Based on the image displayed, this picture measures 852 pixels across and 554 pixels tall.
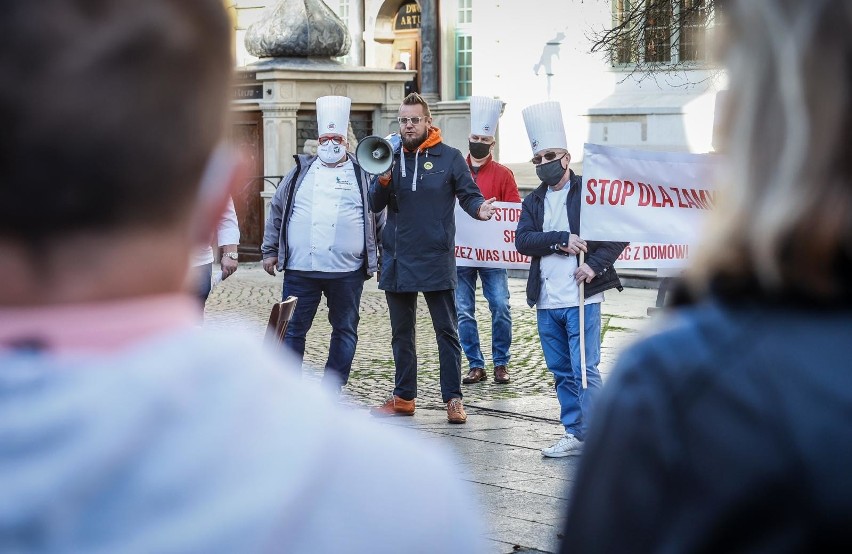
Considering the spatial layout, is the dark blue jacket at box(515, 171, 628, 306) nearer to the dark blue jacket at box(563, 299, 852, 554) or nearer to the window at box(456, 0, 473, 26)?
the dark blue jacket at box(563, 299, 852, 554)

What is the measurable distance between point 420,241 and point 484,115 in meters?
2.04

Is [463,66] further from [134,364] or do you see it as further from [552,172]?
[134,364]

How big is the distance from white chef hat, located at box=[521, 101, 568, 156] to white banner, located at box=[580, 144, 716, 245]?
221 millimetres

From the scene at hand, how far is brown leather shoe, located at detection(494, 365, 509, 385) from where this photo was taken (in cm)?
1057

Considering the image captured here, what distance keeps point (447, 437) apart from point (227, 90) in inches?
280

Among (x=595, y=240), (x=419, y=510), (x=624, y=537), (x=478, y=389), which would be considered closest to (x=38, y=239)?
(x=419, y=510)

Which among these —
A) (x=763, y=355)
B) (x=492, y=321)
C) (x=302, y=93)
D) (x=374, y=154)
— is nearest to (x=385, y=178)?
(x=374, y=154)

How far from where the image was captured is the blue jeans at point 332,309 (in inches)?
360

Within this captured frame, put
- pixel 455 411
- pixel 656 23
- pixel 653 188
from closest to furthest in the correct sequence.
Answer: pixel 653 188, pixel 455 411, pixel 656 23

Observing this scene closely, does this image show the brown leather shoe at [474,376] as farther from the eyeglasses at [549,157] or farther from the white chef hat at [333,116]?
the eyeglasses at [549,157]

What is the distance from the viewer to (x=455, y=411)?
888cm

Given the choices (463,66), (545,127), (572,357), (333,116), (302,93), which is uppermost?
(463,66)

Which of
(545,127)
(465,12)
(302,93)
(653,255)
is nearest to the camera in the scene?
(545,127)

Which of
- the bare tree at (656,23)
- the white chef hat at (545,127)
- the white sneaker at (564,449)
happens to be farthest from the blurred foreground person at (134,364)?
the bare tree at (656,23)
